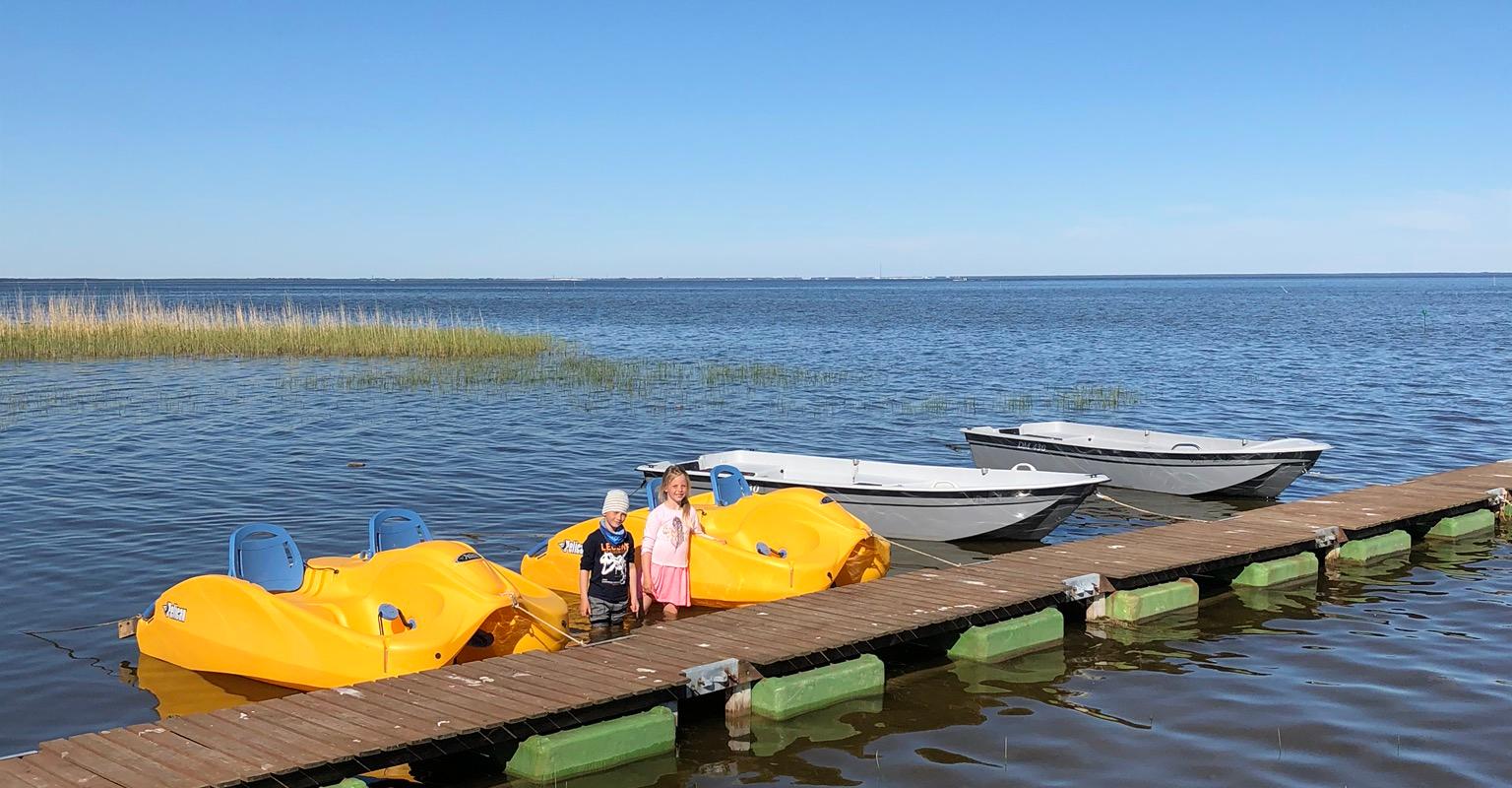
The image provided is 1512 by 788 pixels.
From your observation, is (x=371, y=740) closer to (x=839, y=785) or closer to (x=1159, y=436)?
(x=839, y=785)

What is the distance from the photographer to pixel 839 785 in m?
8.08

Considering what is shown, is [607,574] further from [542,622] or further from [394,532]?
[394,532]

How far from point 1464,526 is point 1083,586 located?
24.4 feet

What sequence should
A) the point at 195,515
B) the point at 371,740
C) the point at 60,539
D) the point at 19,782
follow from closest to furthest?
the point at 19,782, the point at 371,740, the point at 60,539, the point at 195,515

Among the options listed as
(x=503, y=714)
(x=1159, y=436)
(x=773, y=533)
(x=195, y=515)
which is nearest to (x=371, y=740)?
(x=503, y=714)

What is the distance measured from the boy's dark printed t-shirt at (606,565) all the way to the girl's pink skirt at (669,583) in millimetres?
410

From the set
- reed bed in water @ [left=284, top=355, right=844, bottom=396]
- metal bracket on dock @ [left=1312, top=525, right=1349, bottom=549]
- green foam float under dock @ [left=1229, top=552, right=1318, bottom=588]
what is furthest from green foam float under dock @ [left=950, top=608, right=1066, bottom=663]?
reed bed in water @ [left=284, top=355, right=844, bottom=396]

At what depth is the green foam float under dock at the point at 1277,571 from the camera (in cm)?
1338

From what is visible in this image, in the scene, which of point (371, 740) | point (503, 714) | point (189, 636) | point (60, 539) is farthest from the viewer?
point (60, 539)

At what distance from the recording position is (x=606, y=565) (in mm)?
11430

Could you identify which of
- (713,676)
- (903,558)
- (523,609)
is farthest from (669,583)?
(903,558)

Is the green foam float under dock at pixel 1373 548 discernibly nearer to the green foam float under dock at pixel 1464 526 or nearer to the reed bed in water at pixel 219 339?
the green foam float under dock at pixel 1464 526

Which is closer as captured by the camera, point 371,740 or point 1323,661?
point 371,740

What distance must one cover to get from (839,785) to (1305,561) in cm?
793
